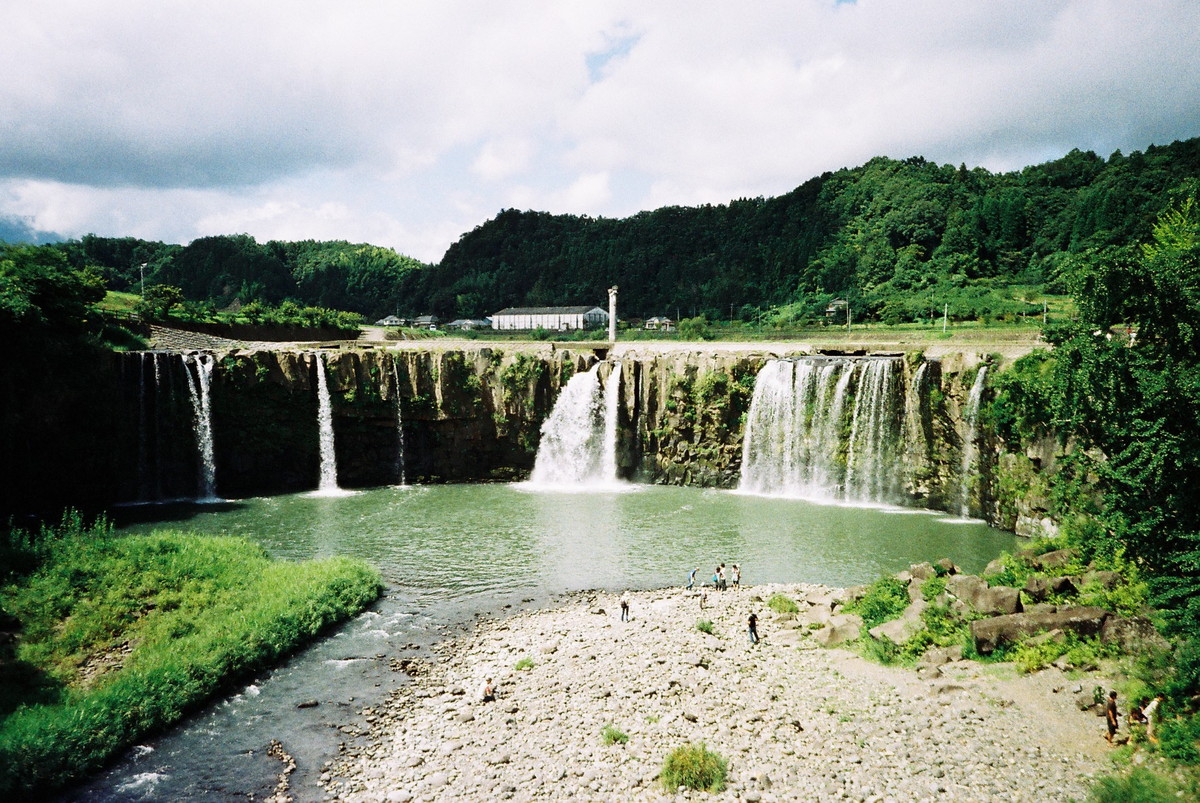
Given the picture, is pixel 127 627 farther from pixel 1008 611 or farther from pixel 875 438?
pixel 875 438

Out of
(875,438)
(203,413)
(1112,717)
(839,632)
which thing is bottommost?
(839,632)

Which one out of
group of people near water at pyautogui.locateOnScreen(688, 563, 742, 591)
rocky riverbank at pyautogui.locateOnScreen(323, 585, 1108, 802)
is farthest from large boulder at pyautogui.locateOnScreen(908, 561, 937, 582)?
group of people near water at pyautogui.locateOnScreen(688, 563, 742, 591)

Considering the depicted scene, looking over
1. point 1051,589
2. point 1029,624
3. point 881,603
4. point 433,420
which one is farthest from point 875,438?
point 433,420

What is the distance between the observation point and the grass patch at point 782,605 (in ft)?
70.4

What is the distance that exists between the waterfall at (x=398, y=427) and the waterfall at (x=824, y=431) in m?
21.1

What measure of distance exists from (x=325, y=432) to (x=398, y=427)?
4279 mm

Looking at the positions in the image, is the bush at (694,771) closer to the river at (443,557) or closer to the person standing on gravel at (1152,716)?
the river at (443,557)

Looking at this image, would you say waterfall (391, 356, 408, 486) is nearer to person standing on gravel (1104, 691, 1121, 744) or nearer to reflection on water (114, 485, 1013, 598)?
reflection on water (114, 485, 1013, 598)

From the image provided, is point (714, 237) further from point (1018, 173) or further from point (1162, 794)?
point (1162, 794)

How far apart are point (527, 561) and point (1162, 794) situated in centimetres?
2076

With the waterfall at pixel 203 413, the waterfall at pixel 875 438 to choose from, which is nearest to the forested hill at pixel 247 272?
the waterfall at pixel 203 413

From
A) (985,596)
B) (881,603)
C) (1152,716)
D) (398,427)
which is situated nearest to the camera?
(1152,716)

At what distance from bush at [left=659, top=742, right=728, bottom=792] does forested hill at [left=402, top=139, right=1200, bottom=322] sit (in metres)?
52.2

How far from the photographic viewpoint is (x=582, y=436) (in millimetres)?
44531
